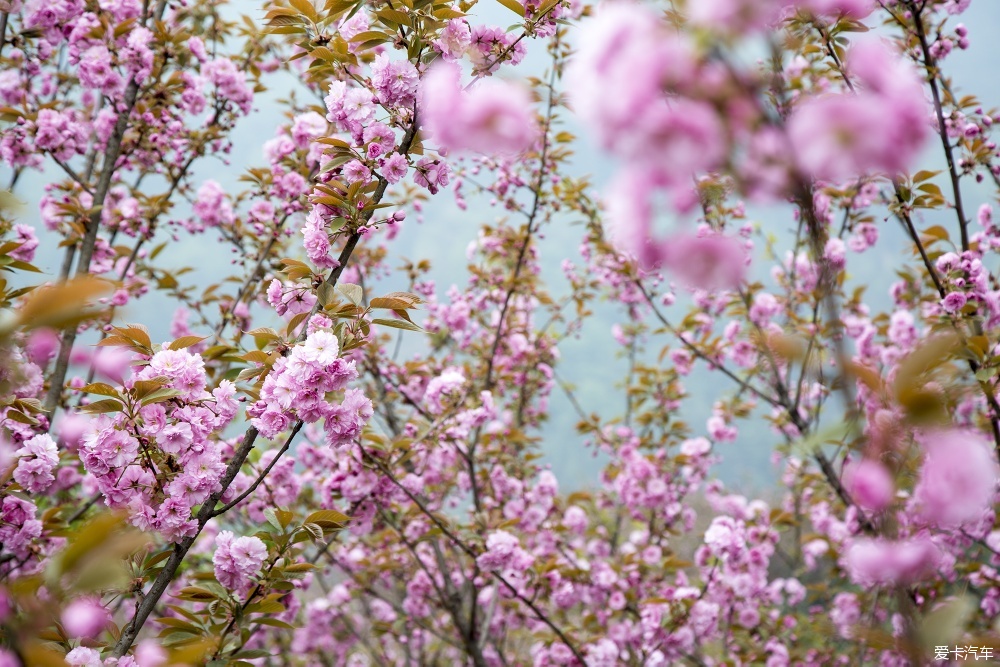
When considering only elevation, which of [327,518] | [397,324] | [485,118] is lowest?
[327,518]

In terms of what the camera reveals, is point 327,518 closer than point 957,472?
No

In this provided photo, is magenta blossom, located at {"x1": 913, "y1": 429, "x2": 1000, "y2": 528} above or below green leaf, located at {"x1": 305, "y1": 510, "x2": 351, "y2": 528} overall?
below

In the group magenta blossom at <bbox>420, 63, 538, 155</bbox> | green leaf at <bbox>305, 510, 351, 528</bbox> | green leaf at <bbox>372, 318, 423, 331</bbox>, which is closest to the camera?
magenta blossom at <bbox>420, 63, 538, 155</bbox>

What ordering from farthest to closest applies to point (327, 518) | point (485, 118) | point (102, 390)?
point (327, 518)
point (102, 390)
point (485, 118)

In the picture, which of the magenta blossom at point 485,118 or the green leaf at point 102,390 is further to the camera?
the green leaf at point 102,390

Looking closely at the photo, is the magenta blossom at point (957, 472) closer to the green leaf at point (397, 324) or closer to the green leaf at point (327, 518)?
the green leaf at point (397, 324)

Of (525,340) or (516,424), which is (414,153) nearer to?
(525,340)

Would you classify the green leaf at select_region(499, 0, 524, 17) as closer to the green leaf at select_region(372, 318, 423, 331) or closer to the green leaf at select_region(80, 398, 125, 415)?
the green leaf at select_region(372, 318, 423, 331)

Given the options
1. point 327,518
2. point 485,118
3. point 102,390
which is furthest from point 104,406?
point 485,118

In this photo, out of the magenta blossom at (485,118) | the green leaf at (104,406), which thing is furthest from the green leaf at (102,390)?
the magenta blossom at (485,118)

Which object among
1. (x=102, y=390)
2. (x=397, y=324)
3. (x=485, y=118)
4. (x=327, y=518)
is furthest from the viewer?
(x=327, y=518)

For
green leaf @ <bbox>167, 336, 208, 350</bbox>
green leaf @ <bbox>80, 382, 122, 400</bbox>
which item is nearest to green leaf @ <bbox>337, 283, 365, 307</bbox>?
green leaf @ <bbox>167, 336, 208, 350</bbox>

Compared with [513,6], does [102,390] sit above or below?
below

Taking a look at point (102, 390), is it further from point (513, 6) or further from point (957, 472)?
point (957, 472)
